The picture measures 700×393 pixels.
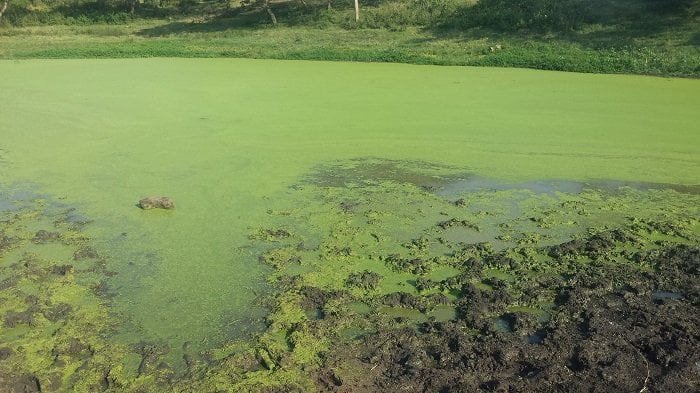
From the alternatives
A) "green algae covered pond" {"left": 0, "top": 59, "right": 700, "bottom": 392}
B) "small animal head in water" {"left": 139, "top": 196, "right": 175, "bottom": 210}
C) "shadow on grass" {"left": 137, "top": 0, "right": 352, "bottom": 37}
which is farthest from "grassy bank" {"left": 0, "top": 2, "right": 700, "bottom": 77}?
"small animal head in water" {"left": 139, "top": 196, "right": 175, "bottom": 210}

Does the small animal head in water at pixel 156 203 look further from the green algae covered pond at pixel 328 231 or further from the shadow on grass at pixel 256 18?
the shadow on grass at pixel 256 18

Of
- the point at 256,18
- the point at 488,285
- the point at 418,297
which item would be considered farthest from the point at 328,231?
the point at 256,18

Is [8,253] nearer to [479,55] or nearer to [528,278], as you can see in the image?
[528,278]

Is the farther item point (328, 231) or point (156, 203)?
point (156, 203)

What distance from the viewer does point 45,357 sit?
8.56 feet

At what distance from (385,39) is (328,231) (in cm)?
862

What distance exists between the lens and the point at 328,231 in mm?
3805

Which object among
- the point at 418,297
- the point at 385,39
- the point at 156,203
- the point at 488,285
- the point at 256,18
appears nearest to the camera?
the point at 418,297

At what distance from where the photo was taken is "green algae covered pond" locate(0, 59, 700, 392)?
8.57 ft

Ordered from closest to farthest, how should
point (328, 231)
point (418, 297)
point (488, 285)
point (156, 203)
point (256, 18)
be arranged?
point (418, 297)
point (488, 285)
point (328, 231)
point (156, 203)
point (256, 18)

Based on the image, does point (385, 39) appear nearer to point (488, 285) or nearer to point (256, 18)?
point (256, 18)

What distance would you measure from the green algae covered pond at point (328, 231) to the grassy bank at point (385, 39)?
2179 millimetres

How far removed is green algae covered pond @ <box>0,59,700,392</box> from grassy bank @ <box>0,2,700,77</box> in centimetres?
218

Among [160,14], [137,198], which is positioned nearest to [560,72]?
[137,198]
